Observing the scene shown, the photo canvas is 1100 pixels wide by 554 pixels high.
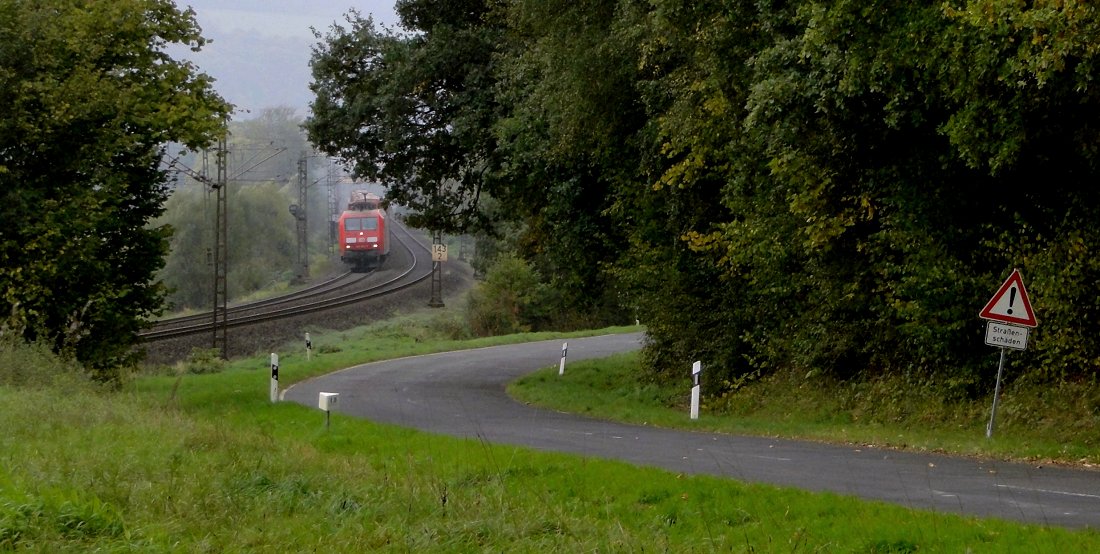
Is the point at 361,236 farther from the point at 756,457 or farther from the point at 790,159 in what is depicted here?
the point at 756,457

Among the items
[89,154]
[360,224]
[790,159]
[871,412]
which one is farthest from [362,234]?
[790,159]

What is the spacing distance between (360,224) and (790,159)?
215 ft

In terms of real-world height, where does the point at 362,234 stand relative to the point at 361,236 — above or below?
above

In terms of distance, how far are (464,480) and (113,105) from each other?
16125 mm

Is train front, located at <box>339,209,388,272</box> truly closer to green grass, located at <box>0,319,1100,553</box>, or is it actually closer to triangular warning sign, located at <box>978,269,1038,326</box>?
green grass, located at <box>0,319,1100,553</box>

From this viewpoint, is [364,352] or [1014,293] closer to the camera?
[1014,293]

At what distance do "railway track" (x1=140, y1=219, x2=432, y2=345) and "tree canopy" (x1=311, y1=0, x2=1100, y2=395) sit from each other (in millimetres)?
10446

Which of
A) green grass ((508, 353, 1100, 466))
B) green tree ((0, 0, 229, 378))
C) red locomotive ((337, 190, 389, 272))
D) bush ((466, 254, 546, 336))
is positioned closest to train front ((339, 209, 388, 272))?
red locomotive ((337, 190, 389, 272))

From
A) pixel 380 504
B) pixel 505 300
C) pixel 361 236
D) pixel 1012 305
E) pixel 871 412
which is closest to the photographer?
pixel 380 504

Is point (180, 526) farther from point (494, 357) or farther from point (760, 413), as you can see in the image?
point (494, 357)

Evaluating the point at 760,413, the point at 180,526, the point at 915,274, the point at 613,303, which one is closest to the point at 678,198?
the point at 760,413

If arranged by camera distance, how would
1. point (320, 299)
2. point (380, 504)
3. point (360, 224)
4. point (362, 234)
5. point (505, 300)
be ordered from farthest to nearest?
point (362, 234) < point (360, 224) < point (320, 299) < point (505, 300) < point (380, 504)

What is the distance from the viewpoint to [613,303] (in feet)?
181

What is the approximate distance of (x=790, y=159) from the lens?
18.5 meters
